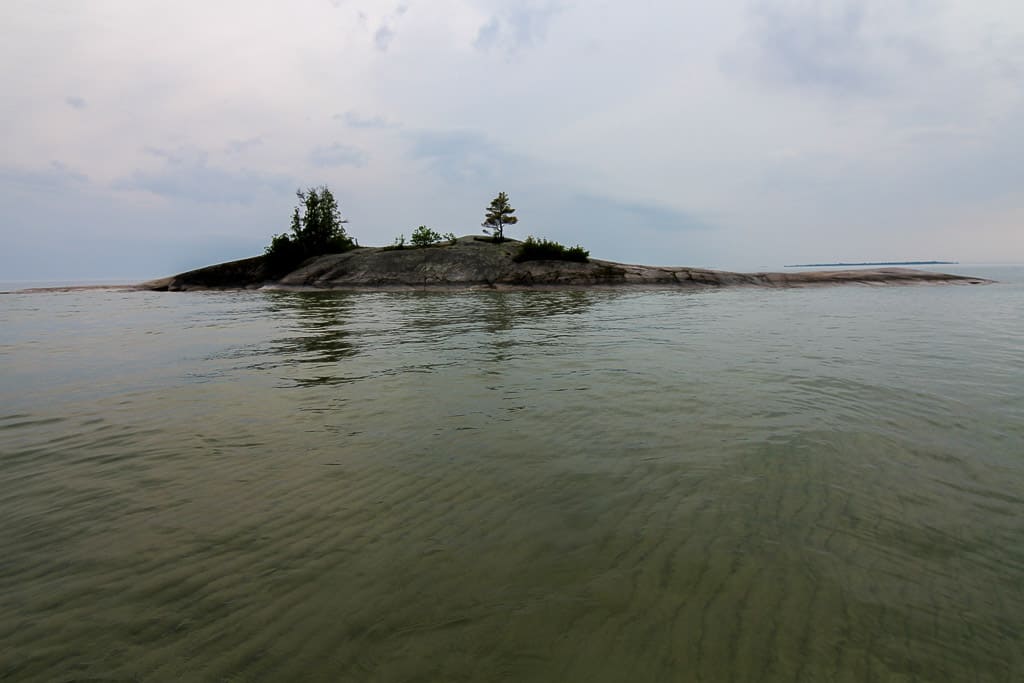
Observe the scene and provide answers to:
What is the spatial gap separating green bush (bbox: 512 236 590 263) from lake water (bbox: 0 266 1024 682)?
30.6 m

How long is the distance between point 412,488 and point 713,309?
61.5 feet

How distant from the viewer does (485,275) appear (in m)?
36.5

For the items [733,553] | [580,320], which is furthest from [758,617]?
[580,320]

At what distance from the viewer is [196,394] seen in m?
7.34

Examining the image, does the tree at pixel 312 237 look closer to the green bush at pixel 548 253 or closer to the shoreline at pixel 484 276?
the shoreline at pixel 484 276

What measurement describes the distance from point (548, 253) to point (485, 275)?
238 inches

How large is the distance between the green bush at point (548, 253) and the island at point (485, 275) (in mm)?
291

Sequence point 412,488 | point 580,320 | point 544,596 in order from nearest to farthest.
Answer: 1. point 544,596
2. point 412,488
3. point 580,320

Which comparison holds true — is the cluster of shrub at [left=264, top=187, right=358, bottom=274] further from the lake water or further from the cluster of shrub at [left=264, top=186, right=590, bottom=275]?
the lake water

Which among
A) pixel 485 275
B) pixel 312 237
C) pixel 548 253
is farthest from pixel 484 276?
pixel 312 237

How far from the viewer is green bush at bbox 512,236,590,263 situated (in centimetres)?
3769

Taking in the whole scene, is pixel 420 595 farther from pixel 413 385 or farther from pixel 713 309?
pixel 713 309

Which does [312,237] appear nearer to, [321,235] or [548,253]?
[321,235]

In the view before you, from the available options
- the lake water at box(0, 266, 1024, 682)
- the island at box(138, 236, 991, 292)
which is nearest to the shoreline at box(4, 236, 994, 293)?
the island at box(138, 236, 991, 292)
